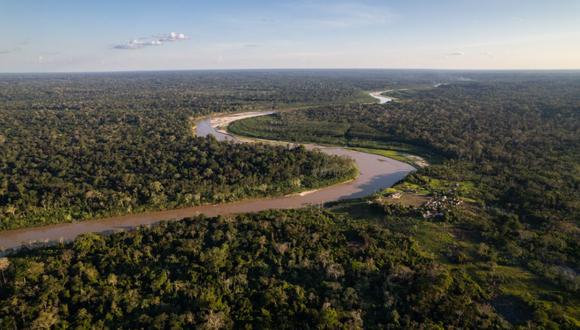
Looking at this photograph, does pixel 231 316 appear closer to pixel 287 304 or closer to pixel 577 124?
pixel 287 304

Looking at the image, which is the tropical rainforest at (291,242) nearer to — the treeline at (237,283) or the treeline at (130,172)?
the treeline at (237,283)

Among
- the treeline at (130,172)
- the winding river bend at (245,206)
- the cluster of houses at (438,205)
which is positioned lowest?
the winding river bend at (245,206)

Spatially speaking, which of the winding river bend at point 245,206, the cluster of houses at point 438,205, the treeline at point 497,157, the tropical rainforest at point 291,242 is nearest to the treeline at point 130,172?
the tropical rainforest at point 291,242

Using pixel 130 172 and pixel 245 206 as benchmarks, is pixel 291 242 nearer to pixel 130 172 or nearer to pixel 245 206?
pixel 245 206

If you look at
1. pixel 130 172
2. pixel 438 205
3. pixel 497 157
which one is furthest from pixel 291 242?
pixel 497 157

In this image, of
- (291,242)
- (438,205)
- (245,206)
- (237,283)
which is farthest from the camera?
(245,206)

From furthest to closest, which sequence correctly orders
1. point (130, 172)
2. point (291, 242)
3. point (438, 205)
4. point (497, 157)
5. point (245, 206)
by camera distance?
point (497, 157) < point (130, 172) < point (245, 206) < point (438, 205) < point (291, 242)

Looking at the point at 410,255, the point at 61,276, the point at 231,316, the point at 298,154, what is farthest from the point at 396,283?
the point at 298,154
